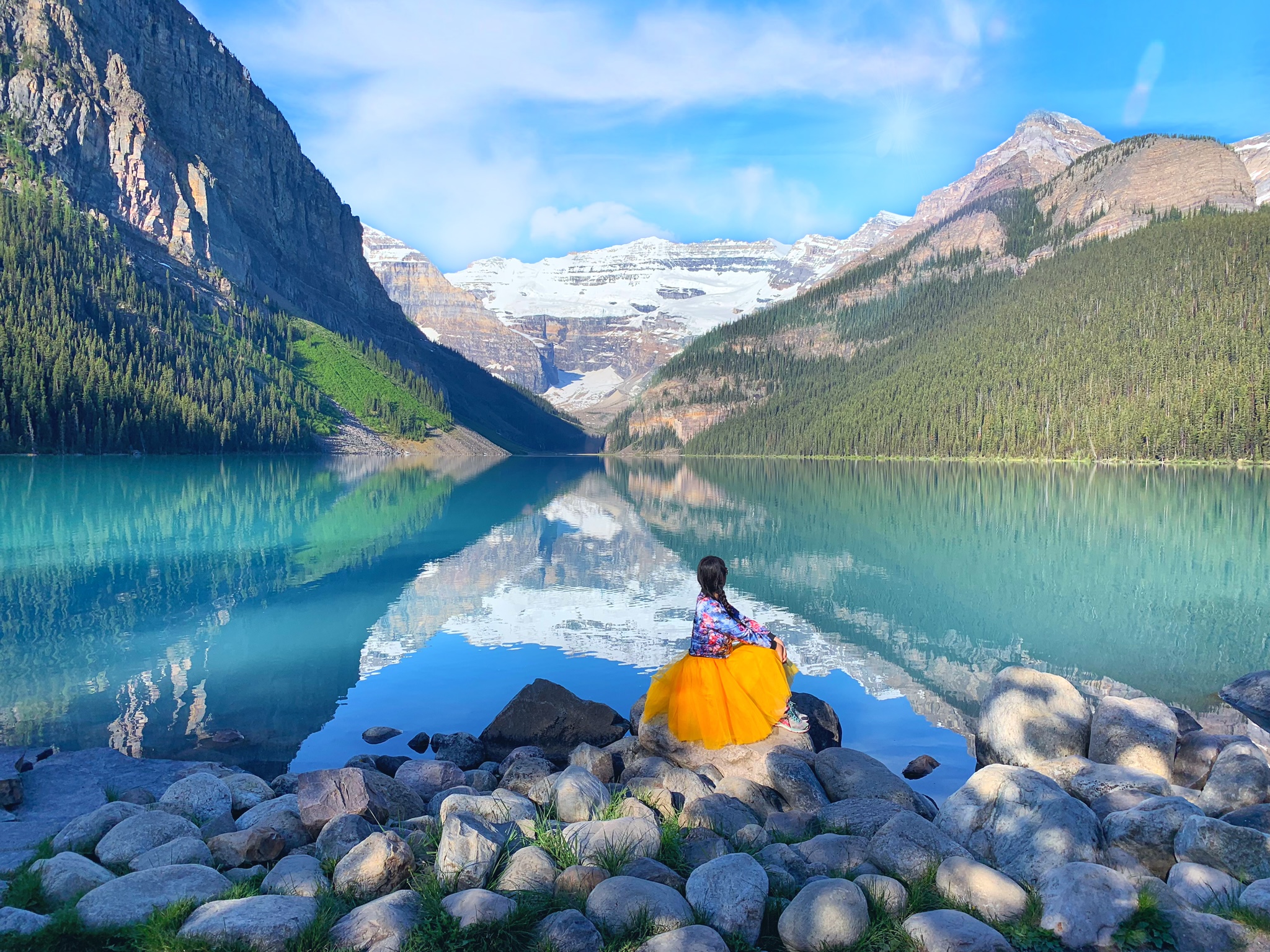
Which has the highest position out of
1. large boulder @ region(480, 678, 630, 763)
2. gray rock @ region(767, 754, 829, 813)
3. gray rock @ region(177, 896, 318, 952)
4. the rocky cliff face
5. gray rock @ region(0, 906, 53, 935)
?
the rocky cliff face

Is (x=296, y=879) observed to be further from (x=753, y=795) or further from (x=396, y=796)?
(x=753, y=795)

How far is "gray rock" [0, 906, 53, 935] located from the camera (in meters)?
5.12

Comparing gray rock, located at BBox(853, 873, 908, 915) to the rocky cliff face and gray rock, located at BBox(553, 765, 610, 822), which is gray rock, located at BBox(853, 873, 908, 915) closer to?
gray rock, located at BBox(553, 765, 610, 822)

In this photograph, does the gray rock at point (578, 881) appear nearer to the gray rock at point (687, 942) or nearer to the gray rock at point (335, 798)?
the gray rock at point (687, 942)

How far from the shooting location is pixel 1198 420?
110375 millimetres

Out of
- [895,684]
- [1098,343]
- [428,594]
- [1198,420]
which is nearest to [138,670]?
[428,594]

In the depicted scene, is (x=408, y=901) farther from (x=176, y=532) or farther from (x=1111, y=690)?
(x=176, y=532)

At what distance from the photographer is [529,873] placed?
5.99m

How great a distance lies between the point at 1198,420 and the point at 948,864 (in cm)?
12994

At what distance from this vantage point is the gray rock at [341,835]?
6984mm

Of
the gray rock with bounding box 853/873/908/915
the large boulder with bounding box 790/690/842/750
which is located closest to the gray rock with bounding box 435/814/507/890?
the gray rock with bounding box 853/873/908/915

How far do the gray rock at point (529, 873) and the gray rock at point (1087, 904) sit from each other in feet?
11.8

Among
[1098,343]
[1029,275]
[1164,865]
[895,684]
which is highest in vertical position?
[1029,275]

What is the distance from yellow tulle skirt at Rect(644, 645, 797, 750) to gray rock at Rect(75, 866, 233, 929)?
17.5 ft
